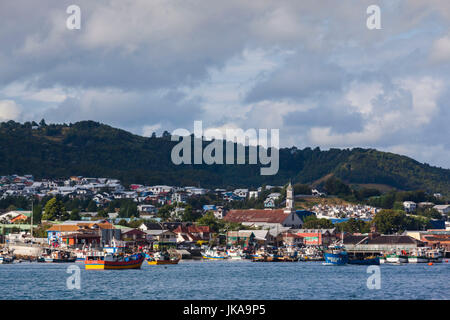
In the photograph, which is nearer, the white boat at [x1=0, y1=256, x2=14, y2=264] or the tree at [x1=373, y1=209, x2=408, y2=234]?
the white boat at [x1=0, y1=256, x2=14, y2=264]

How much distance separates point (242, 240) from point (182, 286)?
83158mm

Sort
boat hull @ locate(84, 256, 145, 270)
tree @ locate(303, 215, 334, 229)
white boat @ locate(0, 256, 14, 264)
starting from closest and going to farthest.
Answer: boat hull @ locate(84, 256, 145, 270) < white boat @ locate(0, 256, 14, 264) < tree @ locate(303, 215, 334, 229)

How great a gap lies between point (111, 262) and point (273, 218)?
89599 mm

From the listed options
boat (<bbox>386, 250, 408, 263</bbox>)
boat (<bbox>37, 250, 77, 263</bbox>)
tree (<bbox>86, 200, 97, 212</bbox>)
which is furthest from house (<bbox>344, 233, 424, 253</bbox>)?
tree (<bbox>86, 200, 97, 212</bbox>)

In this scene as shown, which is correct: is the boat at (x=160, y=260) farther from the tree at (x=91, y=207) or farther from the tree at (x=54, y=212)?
the tree at (x=91, y=207)

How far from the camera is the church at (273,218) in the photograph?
530 ft

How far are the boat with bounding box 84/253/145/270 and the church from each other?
263ft

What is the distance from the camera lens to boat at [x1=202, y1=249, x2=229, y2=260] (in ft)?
386

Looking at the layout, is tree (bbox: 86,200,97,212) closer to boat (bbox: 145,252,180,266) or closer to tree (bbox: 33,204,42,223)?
tree (bbox: 33,204,42,223)

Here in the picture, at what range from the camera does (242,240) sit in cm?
13725

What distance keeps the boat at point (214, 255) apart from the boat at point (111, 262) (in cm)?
3722

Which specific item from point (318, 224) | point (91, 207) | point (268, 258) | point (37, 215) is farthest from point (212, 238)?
point (91, 207)

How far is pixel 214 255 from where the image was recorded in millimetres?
117875
